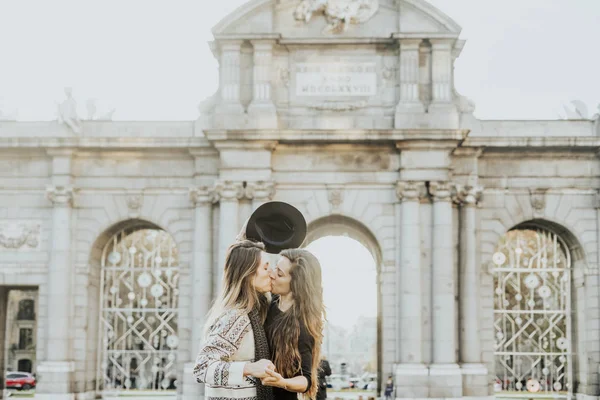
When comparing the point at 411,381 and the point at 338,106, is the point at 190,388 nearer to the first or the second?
the point at 411,381

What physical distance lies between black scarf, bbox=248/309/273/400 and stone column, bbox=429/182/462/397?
61.5ft

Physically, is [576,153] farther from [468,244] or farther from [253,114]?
[253,114]

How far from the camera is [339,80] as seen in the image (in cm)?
2655

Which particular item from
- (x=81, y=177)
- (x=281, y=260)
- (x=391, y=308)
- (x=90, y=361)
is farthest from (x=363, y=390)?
(x=281, y=260)

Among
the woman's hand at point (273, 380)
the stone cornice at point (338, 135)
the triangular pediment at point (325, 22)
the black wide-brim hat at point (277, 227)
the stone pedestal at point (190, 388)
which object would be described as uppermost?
the triangular pediment at point (325, 22)

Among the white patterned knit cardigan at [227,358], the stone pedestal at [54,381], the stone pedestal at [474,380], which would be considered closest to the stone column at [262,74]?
the stone pedestal at [54,381]

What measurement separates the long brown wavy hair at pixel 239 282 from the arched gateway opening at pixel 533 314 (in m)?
20.8

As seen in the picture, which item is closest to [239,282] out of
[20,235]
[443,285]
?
[443,285]

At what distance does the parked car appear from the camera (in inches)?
1593

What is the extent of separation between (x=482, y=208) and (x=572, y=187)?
246 centimetres

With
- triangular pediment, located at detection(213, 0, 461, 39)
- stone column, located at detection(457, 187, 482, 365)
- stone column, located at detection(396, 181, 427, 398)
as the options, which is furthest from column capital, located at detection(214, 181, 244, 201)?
stone column, located at detection(457, 187, 482, 365)

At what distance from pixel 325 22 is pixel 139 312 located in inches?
373

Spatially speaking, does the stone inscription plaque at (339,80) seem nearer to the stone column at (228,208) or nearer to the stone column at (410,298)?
the stone column at (410,298)

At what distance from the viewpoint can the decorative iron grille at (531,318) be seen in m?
27.4
